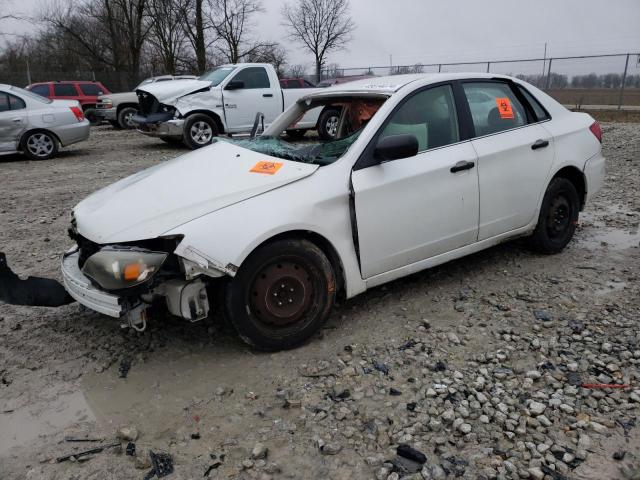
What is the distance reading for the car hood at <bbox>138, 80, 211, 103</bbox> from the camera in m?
11.1

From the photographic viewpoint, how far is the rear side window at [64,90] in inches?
700

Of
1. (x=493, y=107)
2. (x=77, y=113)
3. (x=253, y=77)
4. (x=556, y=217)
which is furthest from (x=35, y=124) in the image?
(x=556, y=217)

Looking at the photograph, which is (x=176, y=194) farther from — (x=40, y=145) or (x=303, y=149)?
(x=40, y=145)

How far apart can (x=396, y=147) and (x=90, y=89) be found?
1844cm

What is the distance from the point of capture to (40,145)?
35.4 feet

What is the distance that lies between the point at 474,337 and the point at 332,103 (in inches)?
86.2

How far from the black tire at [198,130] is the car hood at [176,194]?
7.72 m

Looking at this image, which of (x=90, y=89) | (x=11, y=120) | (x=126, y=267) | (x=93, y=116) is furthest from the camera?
(x=90, y=89)

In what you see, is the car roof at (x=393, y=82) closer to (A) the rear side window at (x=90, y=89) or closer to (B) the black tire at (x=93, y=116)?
(B) the black tire at (x=93, y=116)

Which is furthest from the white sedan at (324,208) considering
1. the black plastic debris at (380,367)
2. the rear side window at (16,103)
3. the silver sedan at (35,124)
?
the rear side window at (16,103)

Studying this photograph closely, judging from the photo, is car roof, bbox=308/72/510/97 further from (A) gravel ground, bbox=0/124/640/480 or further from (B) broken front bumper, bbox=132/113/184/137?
(B) broken front bumper, bbox=132/113/184/137

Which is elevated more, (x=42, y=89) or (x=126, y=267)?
(x=42, y=89)

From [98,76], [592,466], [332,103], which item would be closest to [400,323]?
[592,466]

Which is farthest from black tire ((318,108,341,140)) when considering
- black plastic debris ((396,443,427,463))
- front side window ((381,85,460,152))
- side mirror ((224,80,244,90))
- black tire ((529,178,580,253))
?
side mirror ((224,80,244,90))
